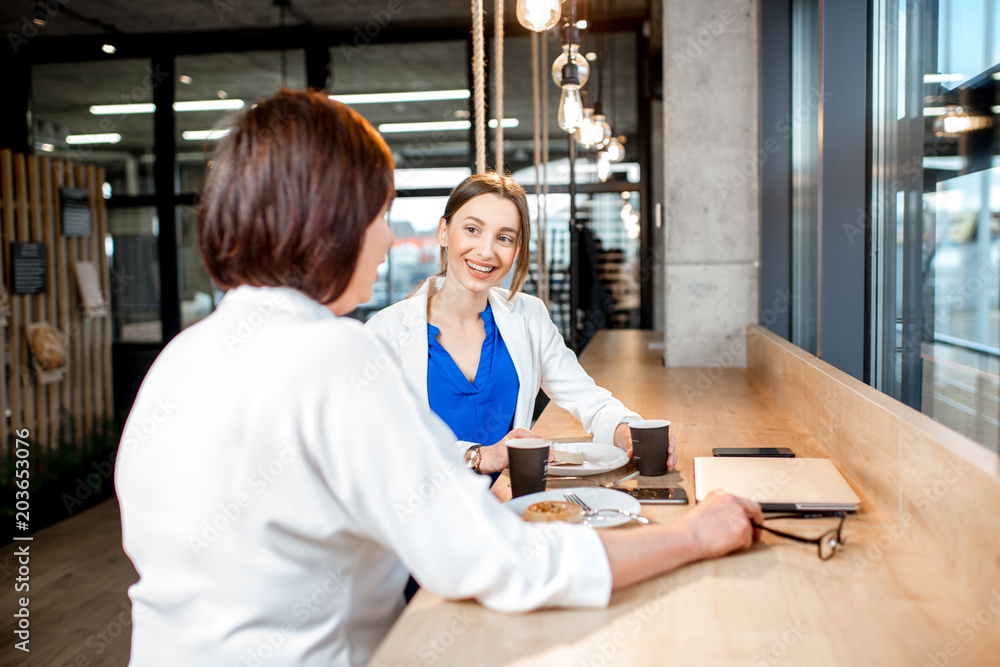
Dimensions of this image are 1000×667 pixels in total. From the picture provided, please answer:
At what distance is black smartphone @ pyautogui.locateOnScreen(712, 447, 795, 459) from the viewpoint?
158cm

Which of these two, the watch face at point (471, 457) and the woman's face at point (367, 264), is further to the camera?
the watch face at point (471, 457)

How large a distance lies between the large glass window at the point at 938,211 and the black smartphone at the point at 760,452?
0.38m

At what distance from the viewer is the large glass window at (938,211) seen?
1.61m

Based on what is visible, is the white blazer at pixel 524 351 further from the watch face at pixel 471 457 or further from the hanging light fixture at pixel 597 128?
the hanging light fixture at pixel 597 128

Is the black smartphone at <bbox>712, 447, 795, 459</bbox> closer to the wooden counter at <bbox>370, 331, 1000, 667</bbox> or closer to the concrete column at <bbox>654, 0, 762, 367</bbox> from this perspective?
the wooden counter at <bbox>370, 331, 1000, 667</bbox>

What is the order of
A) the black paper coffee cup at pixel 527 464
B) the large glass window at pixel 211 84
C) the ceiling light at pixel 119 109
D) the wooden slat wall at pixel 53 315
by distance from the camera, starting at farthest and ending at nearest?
the ceiling light at pixel 119 109, the large glass window at pixel 211 84, the wooden slat wall at pixel 53 315, the black paper coffee cup at pixel 527 464

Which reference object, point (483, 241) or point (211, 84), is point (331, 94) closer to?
point (211, 84)

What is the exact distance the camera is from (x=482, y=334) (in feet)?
7.18

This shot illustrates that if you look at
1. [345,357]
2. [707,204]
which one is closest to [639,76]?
[707,204]

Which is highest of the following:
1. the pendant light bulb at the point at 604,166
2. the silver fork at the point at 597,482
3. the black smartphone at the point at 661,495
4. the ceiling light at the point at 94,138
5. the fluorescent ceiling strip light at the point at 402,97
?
the fluorescent ceiling strip light at the point at 402,97

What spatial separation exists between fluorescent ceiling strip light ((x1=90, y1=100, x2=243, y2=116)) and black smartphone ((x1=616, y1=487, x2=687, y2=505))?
24.2ft

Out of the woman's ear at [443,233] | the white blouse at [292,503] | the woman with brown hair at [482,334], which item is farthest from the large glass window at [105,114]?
the white blouse at [292,503]

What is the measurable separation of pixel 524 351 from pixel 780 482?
950 millimetres

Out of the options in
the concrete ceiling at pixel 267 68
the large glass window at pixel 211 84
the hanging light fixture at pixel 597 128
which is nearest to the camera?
the hanging light fixture at pixel 597 128
